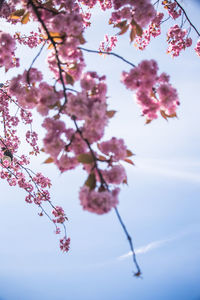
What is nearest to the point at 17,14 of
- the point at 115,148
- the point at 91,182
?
the point at 115,148

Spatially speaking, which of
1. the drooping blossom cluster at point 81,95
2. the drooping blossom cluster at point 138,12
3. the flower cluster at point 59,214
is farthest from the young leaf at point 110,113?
the flower cluster at point 59,214

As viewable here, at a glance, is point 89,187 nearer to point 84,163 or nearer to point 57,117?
point 84,163

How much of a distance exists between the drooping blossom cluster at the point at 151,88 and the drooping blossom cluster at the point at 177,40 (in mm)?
3745

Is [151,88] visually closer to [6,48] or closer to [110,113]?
[110,113]

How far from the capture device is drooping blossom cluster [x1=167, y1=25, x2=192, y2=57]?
199 inches

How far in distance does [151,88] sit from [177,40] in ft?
12.8

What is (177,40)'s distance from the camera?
5.15 meters

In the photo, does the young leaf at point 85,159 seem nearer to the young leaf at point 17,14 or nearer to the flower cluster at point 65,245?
the young leaf at point 17,14

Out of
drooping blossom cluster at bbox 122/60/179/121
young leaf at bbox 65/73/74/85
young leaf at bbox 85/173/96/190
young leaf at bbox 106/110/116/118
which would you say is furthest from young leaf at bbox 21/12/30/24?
young leaf at bbox 85/173/96/190

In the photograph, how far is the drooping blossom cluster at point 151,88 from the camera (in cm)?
201

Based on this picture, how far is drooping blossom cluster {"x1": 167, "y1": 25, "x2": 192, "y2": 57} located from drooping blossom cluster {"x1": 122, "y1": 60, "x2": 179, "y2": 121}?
375 cm

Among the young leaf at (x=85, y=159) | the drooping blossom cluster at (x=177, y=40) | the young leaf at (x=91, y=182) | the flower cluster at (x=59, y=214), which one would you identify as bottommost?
the young leaf at (x=91, y=182)

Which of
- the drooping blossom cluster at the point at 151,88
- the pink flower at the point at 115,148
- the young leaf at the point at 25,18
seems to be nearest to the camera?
the pink flower at the point at 115,148

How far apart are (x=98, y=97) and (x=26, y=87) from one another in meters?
0.87
